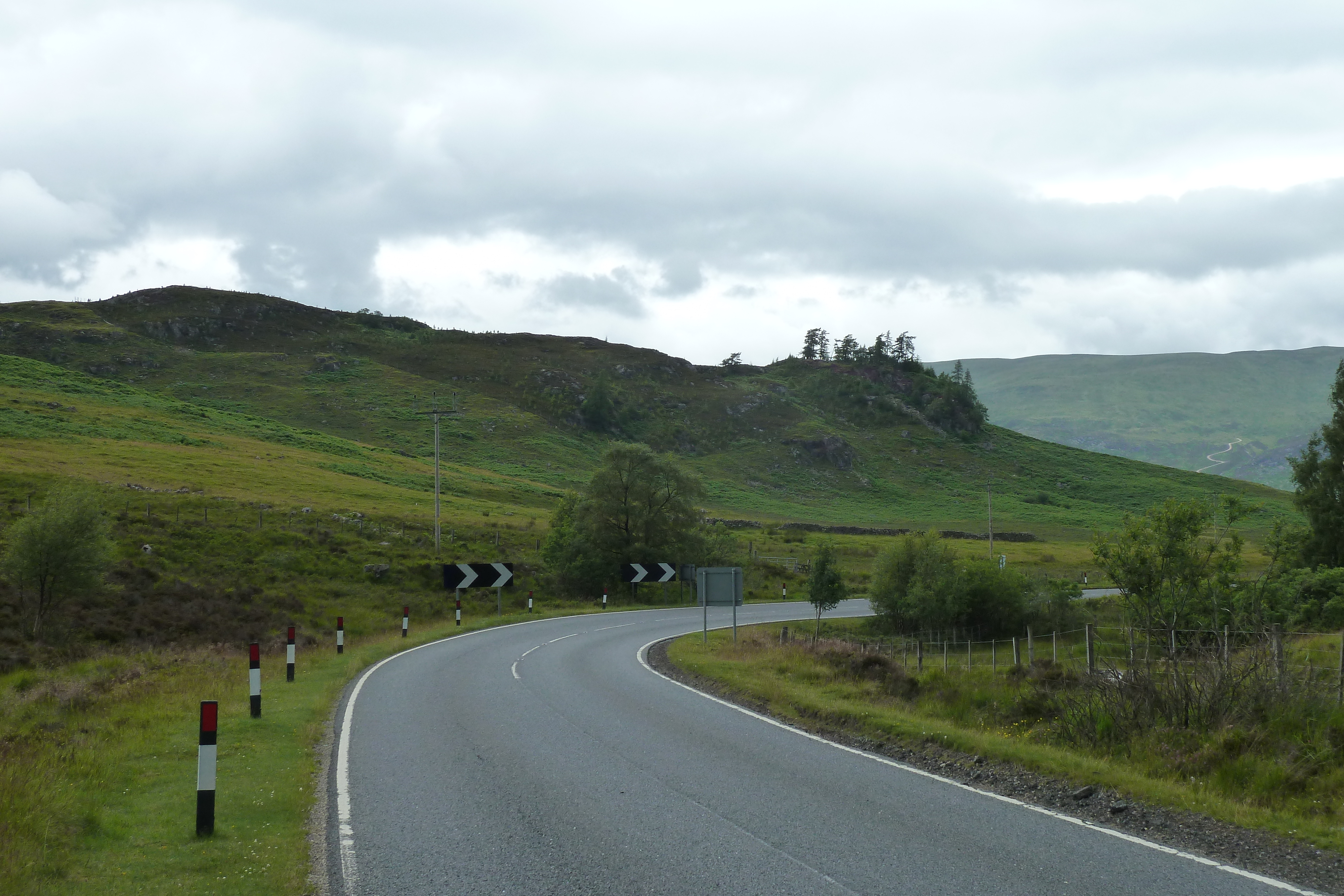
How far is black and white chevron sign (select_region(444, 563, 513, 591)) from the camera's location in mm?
34531

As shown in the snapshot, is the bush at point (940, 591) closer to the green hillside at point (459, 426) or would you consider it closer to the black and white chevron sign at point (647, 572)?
the black and white chevron sign at point (647, 572)

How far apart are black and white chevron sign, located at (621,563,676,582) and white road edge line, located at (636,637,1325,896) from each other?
79.1 ft

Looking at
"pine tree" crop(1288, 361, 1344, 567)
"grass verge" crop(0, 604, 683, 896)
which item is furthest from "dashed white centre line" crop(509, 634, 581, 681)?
"pine tree" crop(1288, 361, 1344, 567)

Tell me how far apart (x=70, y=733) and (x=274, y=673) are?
709 cm

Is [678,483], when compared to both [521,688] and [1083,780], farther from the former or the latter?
[1083,780]

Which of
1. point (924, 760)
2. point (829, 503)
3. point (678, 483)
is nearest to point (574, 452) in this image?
point (829, 503)

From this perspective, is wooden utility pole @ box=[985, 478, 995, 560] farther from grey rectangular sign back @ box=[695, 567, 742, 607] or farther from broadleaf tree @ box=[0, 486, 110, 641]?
broadleaf tree @ box=[0, 486, 110, 641]

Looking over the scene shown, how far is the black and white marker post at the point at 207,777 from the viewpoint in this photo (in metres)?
7.94

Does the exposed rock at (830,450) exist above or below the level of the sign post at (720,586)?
above

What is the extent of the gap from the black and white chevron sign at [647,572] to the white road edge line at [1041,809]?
79.1ft

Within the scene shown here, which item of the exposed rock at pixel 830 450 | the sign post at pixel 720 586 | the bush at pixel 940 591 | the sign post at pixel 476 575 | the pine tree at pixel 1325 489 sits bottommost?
the bush at pixel 940 591

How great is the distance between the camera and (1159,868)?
6.96 metres

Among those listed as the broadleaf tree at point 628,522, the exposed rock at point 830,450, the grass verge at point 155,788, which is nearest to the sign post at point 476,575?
the grass verge at point 155,788

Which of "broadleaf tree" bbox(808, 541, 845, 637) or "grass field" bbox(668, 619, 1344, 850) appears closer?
"grass field" bbox(668, 619, 1344, 850)
